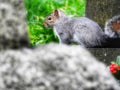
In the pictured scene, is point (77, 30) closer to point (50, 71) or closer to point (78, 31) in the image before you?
point (78, 31)

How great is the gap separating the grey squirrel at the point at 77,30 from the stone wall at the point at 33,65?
5.57 m

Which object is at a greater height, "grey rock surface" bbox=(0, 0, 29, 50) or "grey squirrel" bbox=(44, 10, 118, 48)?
"grey rock surface" bbox=(0, 0, 29, 50)

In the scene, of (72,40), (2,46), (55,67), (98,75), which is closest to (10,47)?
(2,46)

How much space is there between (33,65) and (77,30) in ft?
22.2

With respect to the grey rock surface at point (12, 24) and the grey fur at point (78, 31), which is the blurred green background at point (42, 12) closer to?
the grey fur at point (78, 31)

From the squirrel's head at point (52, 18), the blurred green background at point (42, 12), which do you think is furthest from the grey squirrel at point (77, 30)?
the blurred green background at point (42, 12)

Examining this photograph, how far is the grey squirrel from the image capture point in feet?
23.6

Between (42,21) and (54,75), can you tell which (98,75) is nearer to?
(54,75)

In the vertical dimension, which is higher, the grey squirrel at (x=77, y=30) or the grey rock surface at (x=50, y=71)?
the grey rock surface at (x=50, y=71)

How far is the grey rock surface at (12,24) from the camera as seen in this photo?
125 cm

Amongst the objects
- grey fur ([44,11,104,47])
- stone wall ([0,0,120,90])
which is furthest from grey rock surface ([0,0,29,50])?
grey fur ([44,11,104,47])

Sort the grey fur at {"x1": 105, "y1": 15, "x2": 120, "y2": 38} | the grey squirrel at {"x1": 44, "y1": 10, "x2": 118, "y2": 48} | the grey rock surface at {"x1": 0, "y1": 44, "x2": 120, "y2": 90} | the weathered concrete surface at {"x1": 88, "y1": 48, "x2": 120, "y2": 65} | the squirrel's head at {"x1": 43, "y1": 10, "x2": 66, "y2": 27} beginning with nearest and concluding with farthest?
the grey rock surface at {"x1": 0, "y1": 44, "x2": 120, "y2": 90}
the weathered concrete surface at {"x1": 88, "y1": 48, "x2": 120, "y2": 65}
the grey fur at {"x1": 105, "y1": 15, "x2": 120, "y2": 38}
the grey squirrel at {"x1": 44, "y1": 10, "x2": 118, "y2": 48}
the squirrel's head at {"x1": 43, "y1": 10, "x2": 66, "y2": 27}

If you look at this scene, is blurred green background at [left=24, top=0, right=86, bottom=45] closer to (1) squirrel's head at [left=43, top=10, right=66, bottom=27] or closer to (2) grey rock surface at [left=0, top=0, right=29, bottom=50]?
(1) squirrel's head at [left=43, top=10, right=66, bottom=27]

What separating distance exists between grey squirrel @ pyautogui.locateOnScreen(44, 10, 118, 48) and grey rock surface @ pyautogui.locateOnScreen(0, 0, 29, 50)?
5595 mm
